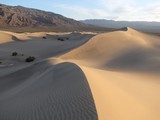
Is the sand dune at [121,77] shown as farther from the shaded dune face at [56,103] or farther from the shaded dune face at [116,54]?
the shaded dune face at [56,103]

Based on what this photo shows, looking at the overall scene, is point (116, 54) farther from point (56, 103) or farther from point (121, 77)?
point (56, 103)

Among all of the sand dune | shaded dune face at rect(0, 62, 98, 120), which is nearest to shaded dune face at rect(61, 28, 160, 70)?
the sand dune

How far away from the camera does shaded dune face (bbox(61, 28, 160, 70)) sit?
1641cm

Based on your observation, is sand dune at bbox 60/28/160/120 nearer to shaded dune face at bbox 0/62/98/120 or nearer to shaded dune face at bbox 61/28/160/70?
shaded dune face at bbox 61/28/160/70

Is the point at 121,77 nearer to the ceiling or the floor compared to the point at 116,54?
nearer to the ceiling

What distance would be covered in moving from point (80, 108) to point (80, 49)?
15.6 metres

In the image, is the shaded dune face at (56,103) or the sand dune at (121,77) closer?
the shaded dune face at (56,103)

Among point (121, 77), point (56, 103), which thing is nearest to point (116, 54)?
point (121, 77)

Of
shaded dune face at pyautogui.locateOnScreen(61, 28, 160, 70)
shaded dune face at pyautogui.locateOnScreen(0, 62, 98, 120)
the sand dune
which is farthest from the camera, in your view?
shaded dune face at pyautogui.locateOnScreen(61, 28, 160, 70)

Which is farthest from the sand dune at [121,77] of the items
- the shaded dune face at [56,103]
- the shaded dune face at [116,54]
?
the shaded dune face at [56,103]

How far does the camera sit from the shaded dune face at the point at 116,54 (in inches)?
646

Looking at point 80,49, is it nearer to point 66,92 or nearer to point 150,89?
point 150,89

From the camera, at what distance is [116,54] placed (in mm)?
20828

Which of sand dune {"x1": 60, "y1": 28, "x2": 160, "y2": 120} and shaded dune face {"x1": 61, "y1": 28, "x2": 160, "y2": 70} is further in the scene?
shaded dune face {"x1": 61, "y1": 28, "x2": 160, "y2": 70}
